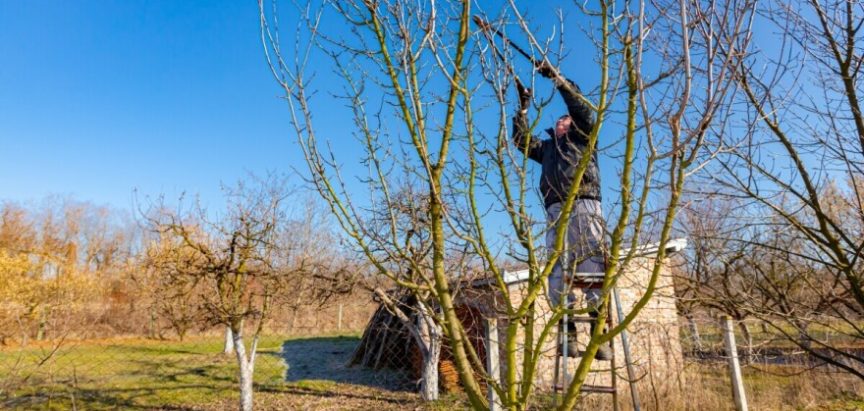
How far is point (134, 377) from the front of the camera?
409 inches

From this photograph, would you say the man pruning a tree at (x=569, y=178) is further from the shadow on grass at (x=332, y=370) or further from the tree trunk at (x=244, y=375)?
the shadow on grass at (x=332, y=370)

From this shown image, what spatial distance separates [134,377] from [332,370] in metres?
4.19

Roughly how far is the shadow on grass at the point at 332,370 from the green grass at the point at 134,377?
39 cm

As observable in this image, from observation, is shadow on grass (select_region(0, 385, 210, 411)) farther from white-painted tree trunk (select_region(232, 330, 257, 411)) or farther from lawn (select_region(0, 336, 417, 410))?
white-painted tree trunk (select_region(232, 330, 257, 411))

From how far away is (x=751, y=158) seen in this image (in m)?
3.35

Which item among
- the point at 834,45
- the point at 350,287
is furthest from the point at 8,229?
the point at 834,45

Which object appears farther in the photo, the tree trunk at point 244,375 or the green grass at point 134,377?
the green grass at point 134,377

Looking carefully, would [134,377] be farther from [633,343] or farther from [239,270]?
[633,343]

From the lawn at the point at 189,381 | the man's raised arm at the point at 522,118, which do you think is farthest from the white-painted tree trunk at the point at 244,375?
the man's raised arm at the point at 522,118

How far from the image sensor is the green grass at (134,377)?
7.93 meters

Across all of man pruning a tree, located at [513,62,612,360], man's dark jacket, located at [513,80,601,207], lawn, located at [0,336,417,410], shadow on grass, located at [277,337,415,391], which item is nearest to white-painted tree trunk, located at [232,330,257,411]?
lawn, located at [0,336,417,410]

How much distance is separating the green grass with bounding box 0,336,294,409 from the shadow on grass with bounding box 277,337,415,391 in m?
0.39

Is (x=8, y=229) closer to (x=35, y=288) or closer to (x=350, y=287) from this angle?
(x=35, y=288)

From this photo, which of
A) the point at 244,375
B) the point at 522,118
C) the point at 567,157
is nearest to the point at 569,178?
the point at 567,157
